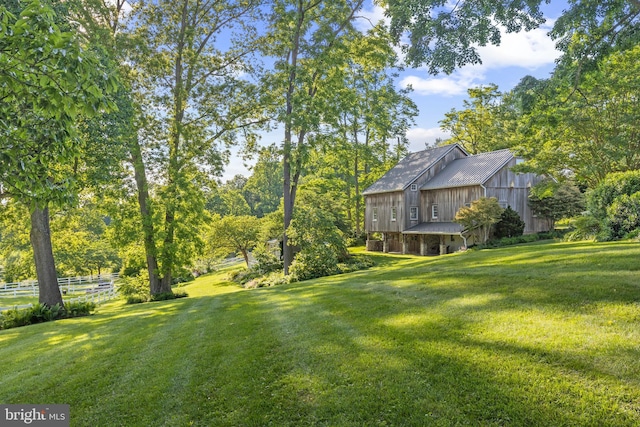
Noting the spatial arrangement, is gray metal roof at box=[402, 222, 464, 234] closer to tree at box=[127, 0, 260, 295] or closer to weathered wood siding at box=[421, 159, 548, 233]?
weathered wood siding at box=[421, 159, 548, 233]

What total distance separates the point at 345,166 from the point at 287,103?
15504 millimetres

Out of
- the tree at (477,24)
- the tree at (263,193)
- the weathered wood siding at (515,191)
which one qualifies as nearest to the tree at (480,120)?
the weathered wood siding at (515,191)

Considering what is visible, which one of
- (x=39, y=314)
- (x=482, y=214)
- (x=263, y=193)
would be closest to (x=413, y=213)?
(x=482, y=214)

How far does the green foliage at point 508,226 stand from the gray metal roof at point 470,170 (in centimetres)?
292

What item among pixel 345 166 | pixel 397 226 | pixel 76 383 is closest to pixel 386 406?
pixel 76 383

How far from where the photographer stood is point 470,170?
93.8 ft

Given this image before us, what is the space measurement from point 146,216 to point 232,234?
18.0 metres

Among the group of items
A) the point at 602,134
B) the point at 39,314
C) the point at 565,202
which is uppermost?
the point at 602,134

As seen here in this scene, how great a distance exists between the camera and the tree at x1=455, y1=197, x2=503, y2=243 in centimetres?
2302

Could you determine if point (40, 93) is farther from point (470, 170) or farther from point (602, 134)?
point (470, 170)

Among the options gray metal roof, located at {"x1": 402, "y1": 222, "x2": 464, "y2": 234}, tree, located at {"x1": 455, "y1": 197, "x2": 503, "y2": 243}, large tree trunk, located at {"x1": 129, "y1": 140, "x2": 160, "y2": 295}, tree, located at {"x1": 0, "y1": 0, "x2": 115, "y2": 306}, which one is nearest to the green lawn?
tree, located at {"x1": 0, "y1": 0, "x2": 115, "y2": 306}

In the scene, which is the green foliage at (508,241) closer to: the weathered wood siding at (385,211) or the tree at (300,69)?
the weathered wood siding at (385,211)

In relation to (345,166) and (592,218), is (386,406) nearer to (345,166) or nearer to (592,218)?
(592,218)

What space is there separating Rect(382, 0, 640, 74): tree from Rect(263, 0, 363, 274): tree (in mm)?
11197
